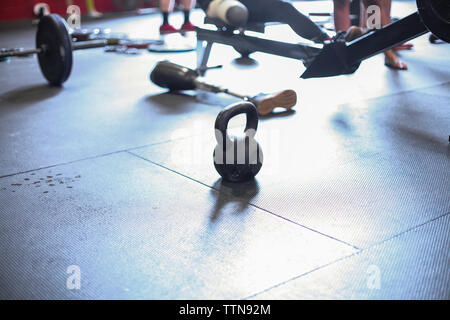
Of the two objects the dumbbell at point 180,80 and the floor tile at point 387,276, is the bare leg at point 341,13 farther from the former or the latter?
the floor tile at point 387,276

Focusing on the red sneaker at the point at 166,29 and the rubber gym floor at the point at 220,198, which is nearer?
the rubber gym floor at the point at 220,198

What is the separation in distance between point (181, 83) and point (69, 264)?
5.63 feet

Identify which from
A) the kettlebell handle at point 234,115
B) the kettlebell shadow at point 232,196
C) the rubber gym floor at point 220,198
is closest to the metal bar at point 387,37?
the rubber gym floor at point 220,198

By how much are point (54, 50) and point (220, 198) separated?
6.07 ft

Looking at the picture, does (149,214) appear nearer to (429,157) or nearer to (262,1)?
(429,157)

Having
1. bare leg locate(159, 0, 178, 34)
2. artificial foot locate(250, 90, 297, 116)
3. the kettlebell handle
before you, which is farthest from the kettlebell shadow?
bare leg locate(159, 0, 178, 34)

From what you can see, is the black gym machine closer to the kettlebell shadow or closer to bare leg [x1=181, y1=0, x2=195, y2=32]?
the kettlebell shadow

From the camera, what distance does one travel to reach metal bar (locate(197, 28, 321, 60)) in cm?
265

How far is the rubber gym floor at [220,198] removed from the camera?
1199 millimetres

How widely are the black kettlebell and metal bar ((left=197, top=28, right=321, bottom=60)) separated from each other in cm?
101

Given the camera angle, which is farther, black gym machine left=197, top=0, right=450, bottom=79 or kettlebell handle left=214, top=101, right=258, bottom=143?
black gym machine left=197, top=0, right=450, bottom=79

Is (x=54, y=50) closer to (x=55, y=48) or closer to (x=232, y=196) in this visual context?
(x=55, y=48)

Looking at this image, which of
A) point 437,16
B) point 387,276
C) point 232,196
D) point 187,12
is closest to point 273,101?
point 437,16

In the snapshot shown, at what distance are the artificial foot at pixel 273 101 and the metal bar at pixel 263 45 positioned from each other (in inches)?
10.1
